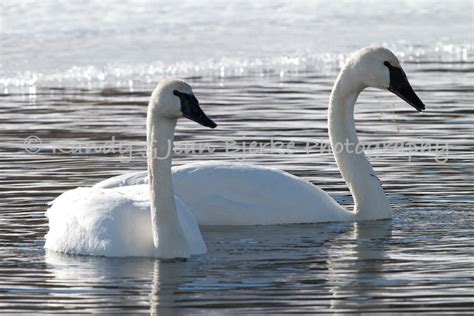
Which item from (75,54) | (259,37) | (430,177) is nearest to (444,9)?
(259,37)

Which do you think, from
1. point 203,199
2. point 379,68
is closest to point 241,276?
point 203,199

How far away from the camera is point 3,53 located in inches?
847

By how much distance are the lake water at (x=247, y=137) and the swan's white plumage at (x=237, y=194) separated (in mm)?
131

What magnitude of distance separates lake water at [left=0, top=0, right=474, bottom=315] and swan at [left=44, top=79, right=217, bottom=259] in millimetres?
123

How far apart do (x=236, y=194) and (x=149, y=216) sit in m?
1.49

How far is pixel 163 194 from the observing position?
8539 mm

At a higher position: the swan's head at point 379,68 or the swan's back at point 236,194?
the swan's head at point 379,68

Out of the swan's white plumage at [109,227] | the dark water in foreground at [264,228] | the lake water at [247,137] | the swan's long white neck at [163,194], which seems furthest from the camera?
the swan's white plumage at [109,227]

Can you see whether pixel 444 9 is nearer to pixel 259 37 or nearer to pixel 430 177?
pixel 259 37

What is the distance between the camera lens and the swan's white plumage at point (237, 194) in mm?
10148

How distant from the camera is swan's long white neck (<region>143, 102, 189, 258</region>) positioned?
8.52 m
